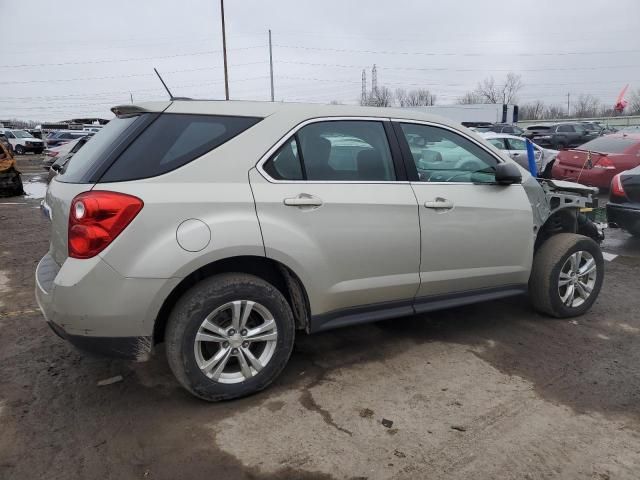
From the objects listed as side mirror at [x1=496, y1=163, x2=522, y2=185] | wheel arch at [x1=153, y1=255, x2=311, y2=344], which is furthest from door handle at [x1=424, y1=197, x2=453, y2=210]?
wheel arch at [x1=153, y1=255, x2=311, y2=344]

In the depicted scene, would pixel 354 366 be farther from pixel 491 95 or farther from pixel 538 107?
pixel 538 107

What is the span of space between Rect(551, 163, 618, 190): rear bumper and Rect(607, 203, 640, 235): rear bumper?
3.51 metres

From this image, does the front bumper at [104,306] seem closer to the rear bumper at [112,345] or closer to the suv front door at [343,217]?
the rear bumper at [112,345]

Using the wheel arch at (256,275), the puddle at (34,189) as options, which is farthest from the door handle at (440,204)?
the puddle at (34,189)

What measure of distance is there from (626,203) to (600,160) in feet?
14.3

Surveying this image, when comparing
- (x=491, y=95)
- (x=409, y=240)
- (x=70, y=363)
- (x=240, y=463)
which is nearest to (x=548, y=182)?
(x=409, y=240)

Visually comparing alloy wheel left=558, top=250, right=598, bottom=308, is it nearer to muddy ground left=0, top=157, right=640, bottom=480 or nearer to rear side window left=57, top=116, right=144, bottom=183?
muddy ground left=0, top=157, right=640, bottom=480

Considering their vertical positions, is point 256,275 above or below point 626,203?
below

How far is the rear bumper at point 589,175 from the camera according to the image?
10.4m

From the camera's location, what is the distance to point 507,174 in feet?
12.3

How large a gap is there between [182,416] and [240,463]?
58 cm

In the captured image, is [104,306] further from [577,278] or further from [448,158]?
[577,278]

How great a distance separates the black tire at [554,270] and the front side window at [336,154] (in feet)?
5.65

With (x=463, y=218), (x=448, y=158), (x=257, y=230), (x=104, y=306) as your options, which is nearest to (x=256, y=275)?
(x=257, y=230)
